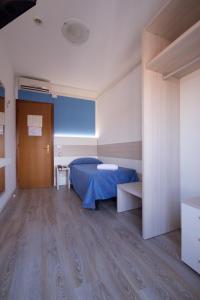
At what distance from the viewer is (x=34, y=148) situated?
3.75 m

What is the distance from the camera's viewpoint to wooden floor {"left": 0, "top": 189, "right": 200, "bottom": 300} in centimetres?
104

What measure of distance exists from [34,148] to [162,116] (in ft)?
10.2

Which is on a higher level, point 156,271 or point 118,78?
point 118,78

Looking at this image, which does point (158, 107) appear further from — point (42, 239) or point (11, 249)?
point (11, 249)

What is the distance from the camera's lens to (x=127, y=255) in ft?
4.59

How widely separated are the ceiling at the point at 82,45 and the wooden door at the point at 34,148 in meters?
0.77

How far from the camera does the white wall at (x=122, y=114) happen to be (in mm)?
2797

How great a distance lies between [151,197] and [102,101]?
10.4 feet

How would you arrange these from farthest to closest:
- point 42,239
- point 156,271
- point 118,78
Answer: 1. point 118,78
2. point 42,239
3. point 156,271

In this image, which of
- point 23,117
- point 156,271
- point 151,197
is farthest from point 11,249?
point 23,117

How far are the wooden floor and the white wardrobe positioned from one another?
30 centimetres

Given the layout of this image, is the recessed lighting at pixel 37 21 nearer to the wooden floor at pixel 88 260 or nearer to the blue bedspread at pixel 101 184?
the blue bedspread at pixel 101 184

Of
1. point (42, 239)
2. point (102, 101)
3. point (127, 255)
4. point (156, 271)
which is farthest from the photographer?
point (102, 101)

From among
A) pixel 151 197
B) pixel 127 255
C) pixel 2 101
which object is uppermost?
pixel 2 101
